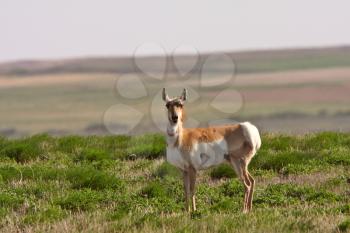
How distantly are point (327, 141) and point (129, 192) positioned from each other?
6792mm

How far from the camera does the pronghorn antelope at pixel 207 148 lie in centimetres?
1228

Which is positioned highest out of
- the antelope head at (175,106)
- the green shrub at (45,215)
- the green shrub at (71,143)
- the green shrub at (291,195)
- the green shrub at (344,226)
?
the antelope head at (175,106)

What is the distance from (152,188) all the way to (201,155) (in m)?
2.41

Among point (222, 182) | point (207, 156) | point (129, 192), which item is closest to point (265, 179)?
point (222, 182)

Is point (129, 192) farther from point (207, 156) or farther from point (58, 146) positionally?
point (58, 146)

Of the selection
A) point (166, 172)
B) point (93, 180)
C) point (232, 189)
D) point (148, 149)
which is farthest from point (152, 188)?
point (148, 149)

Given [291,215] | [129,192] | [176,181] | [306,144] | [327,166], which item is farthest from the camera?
[306,144]

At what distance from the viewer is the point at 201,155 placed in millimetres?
12477

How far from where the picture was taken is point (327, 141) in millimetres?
20172

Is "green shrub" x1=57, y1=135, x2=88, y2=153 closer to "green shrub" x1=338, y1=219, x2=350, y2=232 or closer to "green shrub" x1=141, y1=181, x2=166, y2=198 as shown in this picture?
"green shrub" x1=141, y1=181, x2=166, y2=198

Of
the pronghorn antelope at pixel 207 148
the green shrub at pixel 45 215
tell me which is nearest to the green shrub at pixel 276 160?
the pronghorn antelope at pixel 207 148

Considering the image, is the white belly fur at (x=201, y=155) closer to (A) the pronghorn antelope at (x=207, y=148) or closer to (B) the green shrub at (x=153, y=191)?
(A) the pronghorn antelope at (x=207, y=148)

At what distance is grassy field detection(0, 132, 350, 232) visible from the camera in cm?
1152

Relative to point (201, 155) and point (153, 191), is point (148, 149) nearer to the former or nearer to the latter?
point (153, 191)
